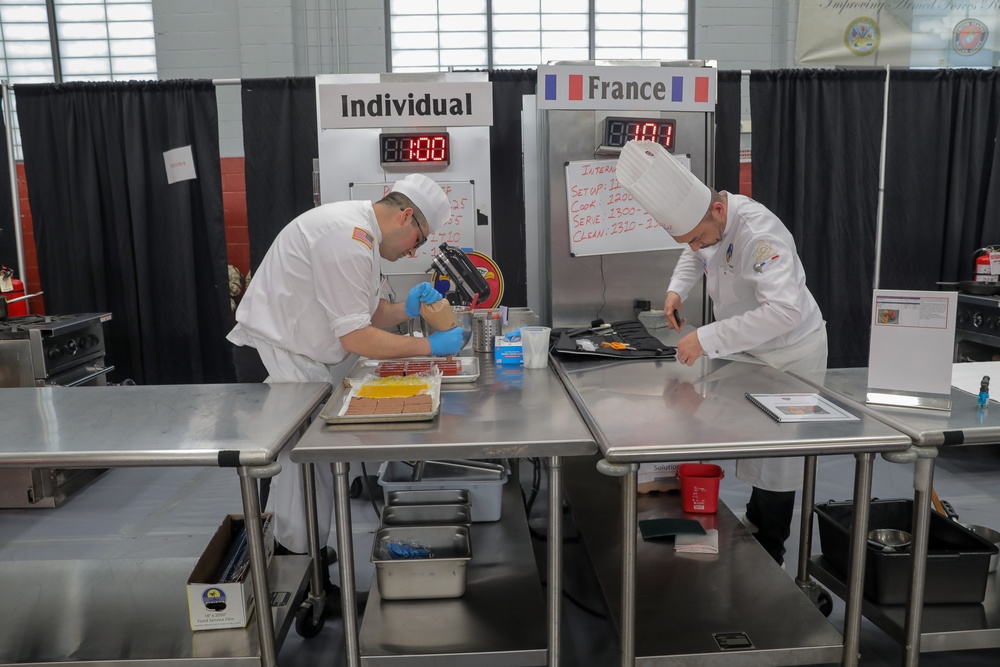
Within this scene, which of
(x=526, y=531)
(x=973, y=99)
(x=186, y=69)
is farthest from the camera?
(x=186, y=69)

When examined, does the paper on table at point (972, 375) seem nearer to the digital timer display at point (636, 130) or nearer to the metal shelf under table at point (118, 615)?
the digital timer display at point (636, 130)

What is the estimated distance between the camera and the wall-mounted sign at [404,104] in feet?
10.5

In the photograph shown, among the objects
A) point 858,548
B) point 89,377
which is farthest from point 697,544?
point 89,377

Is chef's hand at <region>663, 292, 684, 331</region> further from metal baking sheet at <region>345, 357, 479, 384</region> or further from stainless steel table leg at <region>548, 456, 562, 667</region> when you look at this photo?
stainless steel table leg at <region>548, 456, 562, 667</region>

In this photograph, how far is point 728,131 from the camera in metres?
4.05

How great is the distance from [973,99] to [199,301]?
4860 mm

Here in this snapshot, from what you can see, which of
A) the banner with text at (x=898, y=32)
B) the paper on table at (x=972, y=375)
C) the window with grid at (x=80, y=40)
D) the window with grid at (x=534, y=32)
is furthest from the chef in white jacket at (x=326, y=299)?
the window with grid at (x=80, y=40)

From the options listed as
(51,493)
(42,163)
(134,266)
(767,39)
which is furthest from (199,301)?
(767,39)

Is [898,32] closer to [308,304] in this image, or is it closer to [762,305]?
[762,305]

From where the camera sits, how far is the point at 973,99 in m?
4.11

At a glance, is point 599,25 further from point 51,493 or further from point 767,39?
point 51,493

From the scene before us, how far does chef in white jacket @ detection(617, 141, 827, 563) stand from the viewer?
84.4 inches

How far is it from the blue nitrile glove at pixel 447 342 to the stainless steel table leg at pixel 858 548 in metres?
1.13

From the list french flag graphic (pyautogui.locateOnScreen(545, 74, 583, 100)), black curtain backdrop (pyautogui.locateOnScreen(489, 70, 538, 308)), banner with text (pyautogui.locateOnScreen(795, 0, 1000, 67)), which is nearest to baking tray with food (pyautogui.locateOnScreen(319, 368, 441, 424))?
french flag graphic (pyautogui.locateOnScreen(545, 74, 583, 100))
